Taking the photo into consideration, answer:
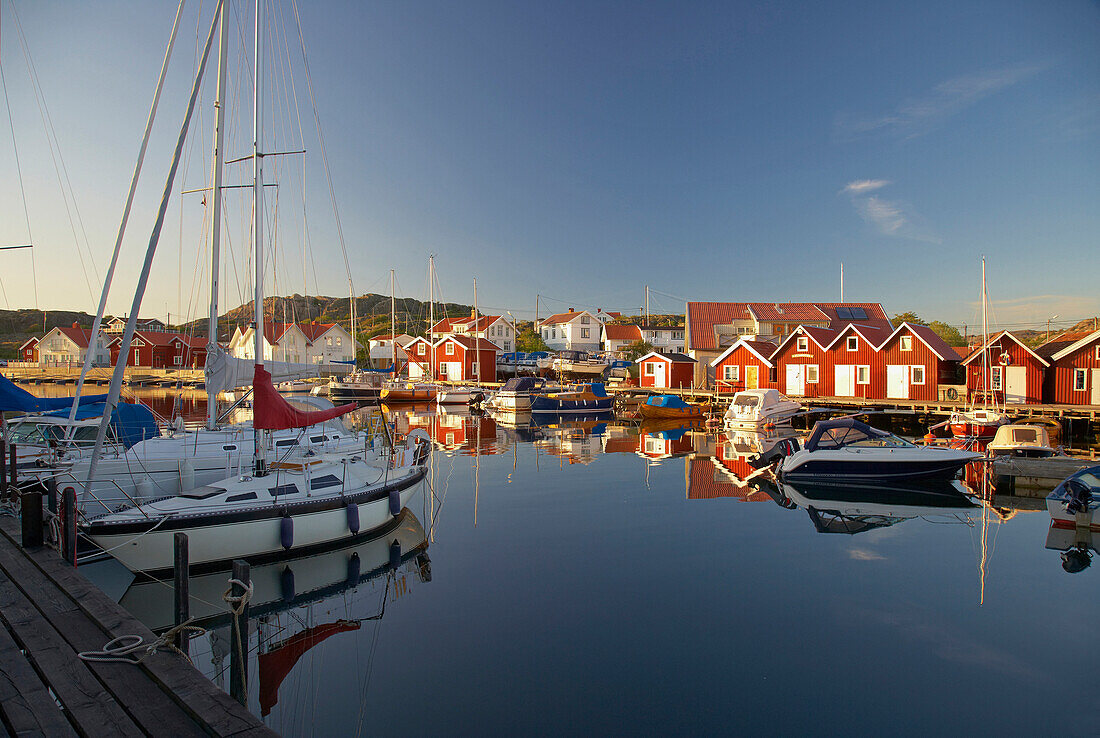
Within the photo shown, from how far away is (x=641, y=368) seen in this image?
56656 millimetres

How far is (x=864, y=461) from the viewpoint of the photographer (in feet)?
66.0

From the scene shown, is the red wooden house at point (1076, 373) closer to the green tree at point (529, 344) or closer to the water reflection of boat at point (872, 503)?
the water reflection of boat at point (872, 503)

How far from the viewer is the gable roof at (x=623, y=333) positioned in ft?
290

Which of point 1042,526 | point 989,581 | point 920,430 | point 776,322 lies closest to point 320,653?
point 989,581

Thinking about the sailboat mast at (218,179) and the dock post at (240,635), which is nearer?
the dock post at (240,635)

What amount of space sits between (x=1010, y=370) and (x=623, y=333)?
56.6m

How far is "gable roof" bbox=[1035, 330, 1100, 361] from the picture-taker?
3247 cm

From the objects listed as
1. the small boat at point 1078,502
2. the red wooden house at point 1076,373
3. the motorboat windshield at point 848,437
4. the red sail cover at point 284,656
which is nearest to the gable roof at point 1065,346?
the red wooden house at point 1076,373

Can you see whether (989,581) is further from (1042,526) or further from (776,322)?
(776,322)

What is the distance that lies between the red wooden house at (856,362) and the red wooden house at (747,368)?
14.1 ft

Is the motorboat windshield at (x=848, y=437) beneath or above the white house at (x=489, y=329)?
beneath

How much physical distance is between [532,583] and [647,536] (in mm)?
4120

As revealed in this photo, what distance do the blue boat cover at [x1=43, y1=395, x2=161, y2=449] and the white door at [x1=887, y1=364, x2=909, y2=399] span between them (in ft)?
132

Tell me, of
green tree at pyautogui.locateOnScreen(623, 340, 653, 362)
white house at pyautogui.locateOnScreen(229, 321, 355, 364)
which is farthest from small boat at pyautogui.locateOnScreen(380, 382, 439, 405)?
green tree at pyautogui.locateOnScreen(623, 340, 653, 362)
